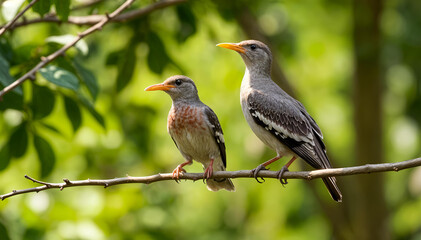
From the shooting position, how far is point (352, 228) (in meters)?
10.1

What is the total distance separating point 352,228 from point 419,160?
6.96 m

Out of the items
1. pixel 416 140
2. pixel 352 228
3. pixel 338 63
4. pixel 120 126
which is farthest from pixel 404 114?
pixel 120 126

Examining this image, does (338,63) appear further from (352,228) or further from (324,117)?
(352,228)

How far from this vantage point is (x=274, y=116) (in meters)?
5.21

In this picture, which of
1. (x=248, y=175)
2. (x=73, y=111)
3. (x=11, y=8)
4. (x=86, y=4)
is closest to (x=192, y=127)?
(x=73, y=111)

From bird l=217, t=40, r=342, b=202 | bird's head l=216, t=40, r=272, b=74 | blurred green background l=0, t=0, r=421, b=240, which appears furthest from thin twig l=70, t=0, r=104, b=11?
bird l=217, t=40, r=342, b=202

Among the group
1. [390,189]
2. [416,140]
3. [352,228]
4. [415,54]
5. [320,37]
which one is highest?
[415,54]

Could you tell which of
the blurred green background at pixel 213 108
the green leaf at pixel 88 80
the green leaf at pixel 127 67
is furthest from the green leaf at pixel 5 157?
the green leaf at pixel 127 67

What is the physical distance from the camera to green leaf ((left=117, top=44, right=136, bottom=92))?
698 centimetres

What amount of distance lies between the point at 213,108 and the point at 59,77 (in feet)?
20.9

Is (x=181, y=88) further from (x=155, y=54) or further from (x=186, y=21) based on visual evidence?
(x=186, y=21)

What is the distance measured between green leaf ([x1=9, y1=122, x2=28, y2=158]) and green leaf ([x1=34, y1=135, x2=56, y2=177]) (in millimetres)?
132

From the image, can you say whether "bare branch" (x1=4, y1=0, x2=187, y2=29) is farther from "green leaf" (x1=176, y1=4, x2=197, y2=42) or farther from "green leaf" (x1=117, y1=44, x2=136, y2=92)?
"green leaf" (x1=176, y1=4, x2=197, y2=42)

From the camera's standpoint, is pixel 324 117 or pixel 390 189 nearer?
pixel 324 117
